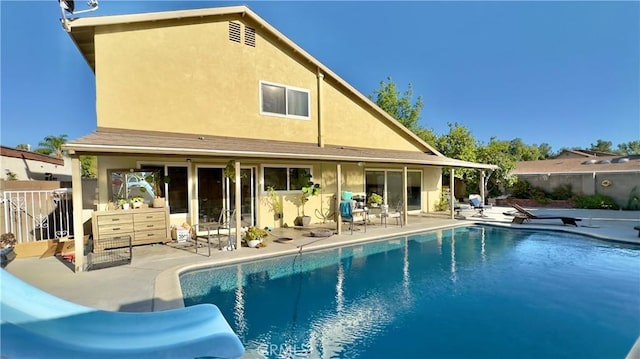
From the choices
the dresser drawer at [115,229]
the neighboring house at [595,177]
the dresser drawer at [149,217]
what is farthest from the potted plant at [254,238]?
the neighboring house at [595,177]

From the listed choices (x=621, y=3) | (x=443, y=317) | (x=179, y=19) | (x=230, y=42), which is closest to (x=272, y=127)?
(x=230, y=42)

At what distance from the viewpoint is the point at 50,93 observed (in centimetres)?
2391

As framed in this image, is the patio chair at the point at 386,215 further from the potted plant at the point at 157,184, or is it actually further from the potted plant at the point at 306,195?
the potted plant at the point at 157,184

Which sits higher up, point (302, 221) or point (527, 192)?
point (527, 192)

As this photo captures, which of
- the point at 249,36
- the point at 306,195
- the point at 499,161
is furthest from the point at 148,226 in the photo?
the point at 499,161

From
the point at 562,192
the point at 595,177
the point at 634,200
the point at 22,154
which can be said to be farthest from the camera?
the point at 562,192

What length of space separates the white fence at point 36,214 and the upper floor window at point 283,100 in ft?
24.2

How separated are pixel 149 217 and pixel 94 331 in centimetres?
686

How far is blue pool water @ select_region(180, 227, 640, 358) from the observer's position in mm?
4449

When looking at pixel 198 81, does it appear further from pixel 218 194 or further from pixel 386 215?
pixel 386 215

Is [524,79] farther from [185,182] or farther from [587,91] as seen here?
[185,182]

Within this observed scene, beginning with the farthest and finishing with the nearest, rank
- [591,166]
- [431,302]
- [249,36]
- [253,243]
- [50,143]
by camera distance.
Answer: [50,143] < [591,166] < [249,36] < [253,243] < [431,302]

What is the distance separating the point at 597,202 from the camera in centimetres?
2023

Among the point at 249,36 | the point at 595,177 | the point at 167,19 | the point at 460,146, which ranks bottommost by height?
the point at 595,177
